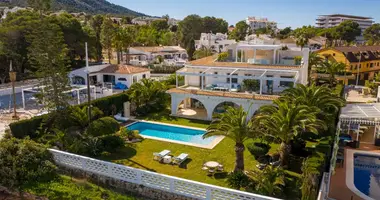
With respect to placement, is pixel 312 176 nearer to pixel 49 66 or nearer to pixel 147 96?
pixel 49 66

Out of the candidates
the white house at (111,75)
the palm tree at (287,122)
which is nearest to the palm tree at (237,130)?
the palm tree at (287,122)

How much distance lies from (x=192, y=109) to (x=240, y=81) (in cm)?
610

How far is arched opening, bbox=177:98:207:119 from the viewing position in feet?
102

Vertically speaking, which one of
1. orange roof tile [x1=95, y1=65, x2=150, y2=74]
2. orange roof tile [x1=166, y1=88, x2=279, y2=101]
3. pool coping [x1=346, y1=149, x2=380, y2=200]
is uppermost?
orange roof tile [x1=95, y1=65, x2=150, y2=74]

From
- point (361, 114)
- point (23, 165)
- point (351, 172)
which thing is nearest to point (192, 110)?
point (361, 114)

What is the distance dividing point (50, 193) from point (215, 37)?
269 ft

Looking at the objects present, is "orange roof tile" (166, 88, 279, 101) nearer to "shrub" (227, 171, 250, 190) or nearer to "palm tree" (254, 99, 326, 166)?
"palm tree" (254, 99, 326, 166)

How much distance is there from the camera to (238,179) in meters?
16.1

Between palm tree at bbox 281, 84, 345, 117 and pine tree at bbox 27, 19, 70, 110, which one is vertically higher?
pine tree at bbox 27, 19, 70, 110

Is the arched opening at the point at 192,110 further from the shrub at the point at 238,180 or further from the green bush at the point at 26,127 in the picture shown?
the shrub at the point at 238,180

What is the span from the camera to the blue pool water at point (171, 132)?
2487 centimetres

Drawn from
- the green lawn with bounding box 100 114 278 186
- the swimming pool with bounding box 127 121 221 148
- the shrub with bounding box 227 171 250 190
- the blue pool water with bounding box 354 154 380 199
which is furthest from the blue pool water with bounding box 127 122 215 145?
the blue pool water with bounding box 354 154 380 199

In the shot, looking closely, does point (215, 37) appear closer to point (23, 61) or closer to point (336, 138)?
point (23, 61)

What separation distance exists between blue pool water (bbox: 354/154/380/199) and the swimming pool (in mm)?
10061
